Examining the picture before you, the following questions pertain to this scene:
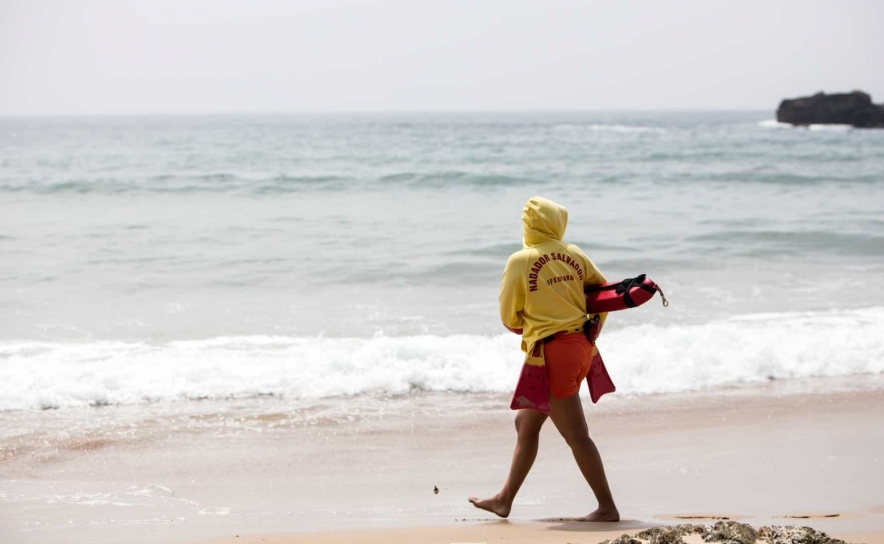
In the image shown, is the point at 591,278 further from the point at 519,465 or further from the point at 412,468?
the point at 412,468

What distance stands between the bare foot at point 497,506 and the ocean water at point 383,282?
111 inches

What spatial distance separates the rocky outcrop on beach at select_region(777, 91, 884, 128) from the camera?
3108 inches

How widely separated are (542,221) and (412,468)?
1.97m

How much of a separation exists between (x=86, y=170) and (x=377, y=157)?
1187cm

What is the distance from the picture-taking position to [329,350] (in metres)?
7.87

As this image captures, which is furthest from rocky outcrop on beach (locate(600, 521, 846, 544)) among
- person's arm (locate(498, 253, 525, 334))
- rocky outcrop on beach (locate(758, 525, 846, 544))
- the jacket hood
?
the jacket hood

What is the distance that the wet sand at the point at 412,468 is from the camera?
13.0 ft

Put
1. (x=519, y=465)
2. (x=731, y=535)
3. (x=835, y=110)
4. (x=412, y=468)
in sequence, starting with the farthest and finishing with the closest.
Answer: (x=835, y=110)
(x=412, y=468)
(x=519, y=465)
(x=731, y=535)

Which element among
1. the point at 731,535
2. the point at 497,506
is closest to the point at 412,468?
the point at 497,506

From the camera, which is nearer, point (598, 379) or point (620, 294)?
point (620, 294)

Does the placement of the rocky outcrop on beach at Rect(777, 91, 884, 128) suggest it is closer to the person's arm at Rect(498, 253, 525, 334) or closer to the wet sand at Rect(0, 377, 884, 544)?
the wet sand at Rect(0, 377, 884, 544)

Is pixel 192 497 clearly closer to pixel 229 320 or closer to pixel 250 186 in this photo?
pixel 229 320

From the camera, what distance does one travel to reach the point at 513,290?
3.76 metres

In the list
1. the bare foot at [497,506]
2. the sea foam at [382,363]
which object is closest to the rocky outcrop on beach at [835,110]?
the sea foam at [382,363]
